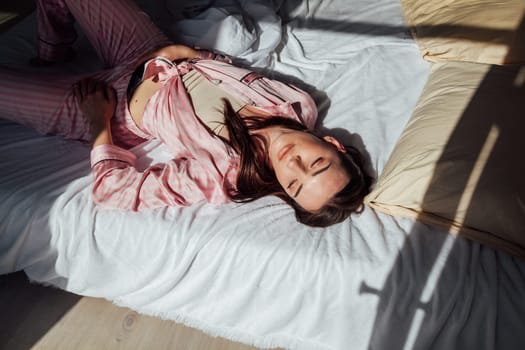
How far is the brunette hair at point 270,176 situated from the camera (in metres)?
1.16

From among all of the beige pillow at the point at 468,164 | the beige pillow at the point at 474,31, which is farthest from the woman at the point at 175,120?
the beige pillow at the point at 474,31

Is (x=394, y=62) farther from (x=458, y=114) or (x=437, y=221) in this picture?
(x=437, y=221)

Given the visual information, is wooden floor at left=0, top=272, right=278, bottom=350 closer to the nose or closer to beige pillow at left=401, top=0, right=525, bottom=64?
the nose

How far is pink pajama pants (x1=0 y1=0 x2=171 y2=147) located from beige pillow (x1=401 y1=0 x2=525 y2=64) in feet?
3.06

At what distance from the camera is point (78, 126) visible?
1.41 meters

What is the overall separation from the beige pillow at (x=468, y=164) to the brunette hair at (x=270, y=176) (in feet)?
0.18

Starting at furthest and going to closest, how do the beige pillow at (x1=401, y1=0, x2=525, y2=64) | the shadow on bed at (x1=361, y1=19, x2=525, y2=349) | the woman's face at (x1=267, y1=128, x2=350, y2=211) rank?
the beige pillow at (x1=401, y1=0, x2=525, y2=64) < the woman's face at (x1=267, y1=128, x2=350, y2=211) < the shadow on bed at (x1=361, y1=19, x2=525, y2=349)

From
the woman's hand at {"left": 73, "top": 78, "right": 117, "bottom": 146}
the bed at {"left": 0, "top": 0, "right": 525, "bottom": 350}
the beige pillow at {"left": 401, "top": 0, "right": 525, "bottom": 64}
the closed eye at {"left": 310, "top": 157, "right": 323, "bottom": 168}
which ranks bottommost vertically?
the bed at {"left": 0, "top": 0, "right": 525, "bottom": 350}

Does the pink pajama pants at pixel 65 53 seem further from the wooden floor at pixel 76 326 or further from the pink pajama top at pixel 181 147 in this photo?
the wooden floor at pixel 76 326

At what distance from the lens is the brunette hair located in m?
1.16

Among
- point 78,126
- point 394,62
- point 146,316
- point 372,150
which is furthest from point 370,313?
point 78,126

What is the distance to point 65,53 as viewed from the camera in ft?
5.32

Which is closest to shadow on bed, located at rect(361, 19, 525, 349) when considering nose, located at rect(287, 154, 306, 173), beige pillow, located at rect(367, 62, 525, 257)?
beige pillow, located at rect(367, 62, 525, 257)

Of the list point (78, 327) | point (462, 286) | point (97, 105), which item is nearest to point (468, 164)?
point (462, 286)
